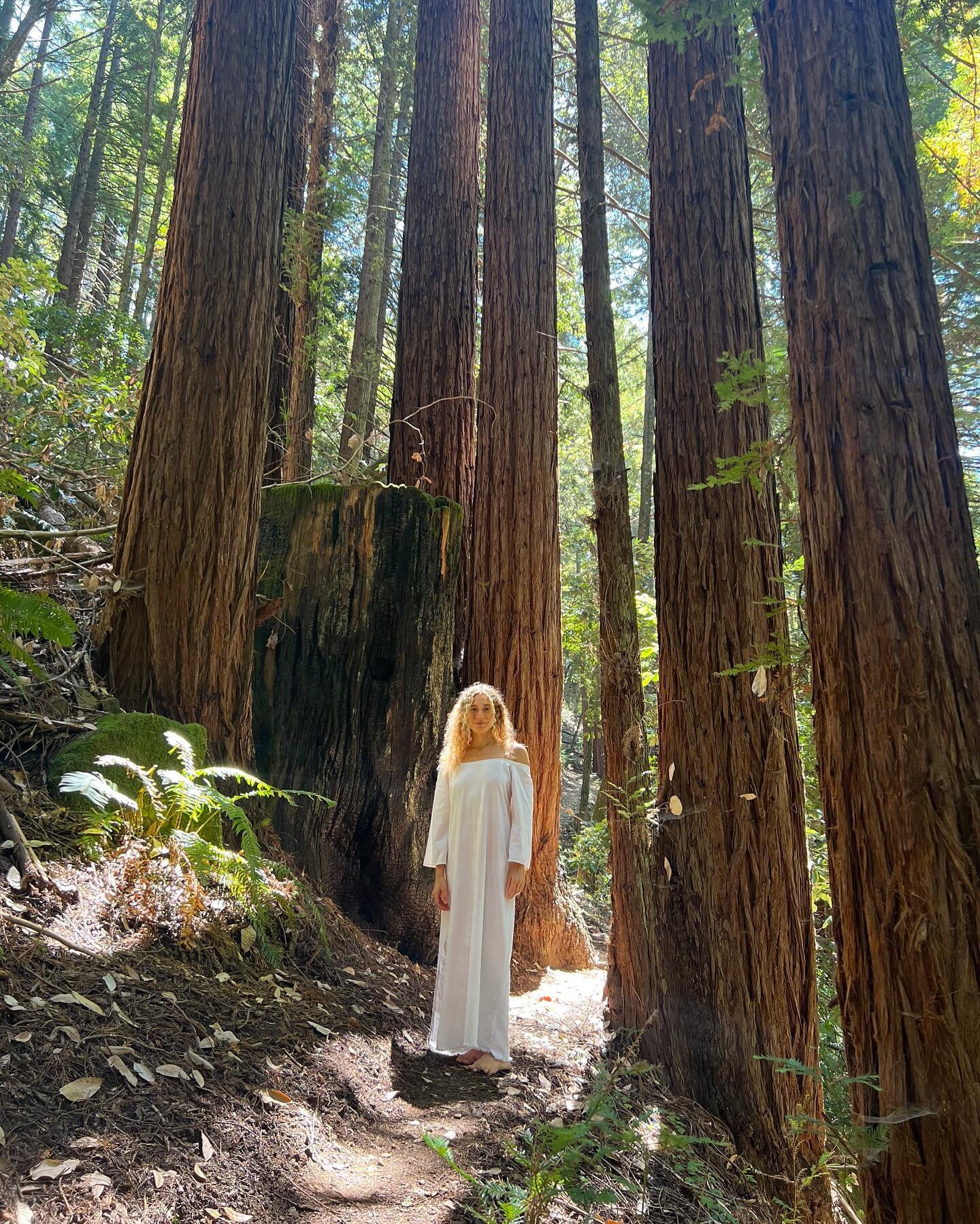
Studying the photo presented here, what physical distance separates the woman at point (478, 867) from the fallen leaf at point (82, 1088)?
2.41 meters

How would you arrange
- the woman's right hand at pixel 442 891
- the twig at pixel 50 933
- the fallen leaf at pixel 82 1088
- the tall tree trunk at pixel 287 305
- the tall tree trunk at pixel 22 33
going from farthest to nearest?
the tall tree trunk at pixel 22 33
the tall tree trunk at pixel 287 305
the woman's right hand at pixel 442 891
the twig at pixel 50 933
the fallen leaf at pixel 82 1088

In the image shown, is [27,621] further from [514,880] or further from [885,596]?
[885,596]

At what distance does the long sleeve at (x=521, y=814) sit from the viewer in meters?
4.79

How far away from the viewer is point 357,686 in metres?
5.59

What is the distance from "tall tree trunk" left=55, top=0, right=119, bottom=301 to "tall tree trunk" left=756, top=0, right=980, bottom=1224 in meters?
16.3

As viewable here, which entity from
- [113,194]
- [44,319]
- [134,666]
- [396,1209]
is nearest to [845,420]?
[396,1209]

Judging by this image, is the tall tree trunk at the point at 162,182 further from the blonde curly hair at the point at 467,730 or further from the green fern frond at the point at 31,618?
the green fern frond at the point at 31,618

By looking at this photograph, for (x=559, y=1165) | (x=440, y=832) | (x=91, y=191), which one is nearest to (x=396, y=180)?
(x=91, y=191)

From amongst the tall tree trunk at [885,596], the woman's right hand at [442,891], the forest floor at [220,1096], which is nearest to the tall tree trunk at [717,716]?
the forest floor at [220,1096]

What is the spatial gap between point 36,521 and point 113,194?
19571 mm

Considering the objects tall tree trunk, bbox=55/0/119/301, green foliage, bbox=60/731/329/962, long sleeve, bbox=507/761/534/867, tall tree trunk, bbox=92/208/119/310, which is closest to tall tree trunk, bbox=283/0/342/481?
long sleeve, bbox=507/761/534/867

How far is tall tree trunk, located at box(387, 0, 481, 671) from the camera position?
753 centimetres

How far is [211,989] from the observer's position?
127 inches

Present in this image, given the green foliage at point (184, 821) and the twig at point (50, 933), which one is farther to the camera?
the green foliage at point (184, 821)
